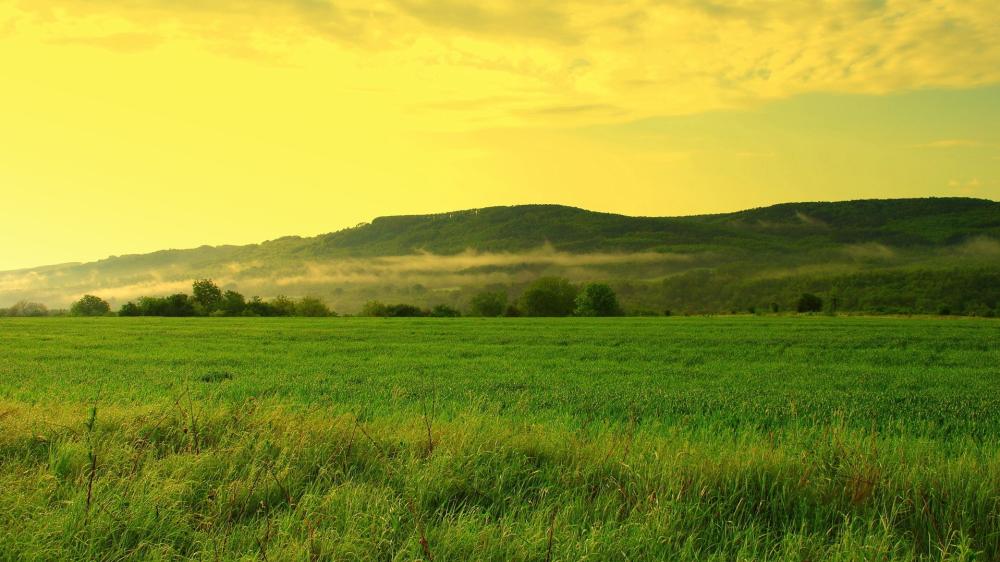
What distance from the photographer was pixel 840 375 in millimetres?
17500

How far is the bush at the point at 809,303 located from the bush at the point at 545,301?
1374 inches

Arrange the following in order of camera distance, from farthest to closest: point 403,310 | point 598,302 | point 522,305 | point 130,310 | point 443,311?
1. point 522,305
2. point 598,302
3. point 443,311
4. point 403,310
5. point 130,310

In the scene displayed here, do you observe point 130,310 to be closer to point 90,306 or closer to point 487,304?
point 90,306

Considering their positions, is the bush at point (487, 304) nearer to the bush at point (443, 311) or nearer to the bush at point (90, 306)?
the bush at point (443, 311)

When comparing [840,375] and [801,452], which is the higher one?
[801,452]

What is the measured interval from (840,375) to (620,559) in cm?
1566

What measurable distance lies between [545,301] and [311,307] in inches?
1386

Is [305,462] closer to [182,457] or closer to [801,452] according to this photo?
[182,457]

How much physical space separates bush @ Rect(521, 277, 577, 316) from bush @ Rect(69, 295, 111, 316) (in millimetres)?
59743

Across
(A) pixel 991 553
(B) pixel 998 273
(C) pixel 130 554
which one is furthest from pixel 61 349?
(B) pixel 998 273

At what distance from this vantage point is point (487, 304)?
100 metres

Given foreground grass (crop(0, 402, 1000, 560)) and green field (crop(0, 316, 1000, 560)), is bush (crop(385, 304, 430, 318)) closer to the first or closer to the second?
green field (crop(0, 316, 1000, 560))

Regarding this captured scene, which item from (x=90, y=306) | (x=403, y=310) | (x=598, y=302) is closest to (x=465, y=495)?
(x=403, y=310)

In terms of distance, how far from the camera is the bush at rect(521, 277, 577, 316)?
339ft
